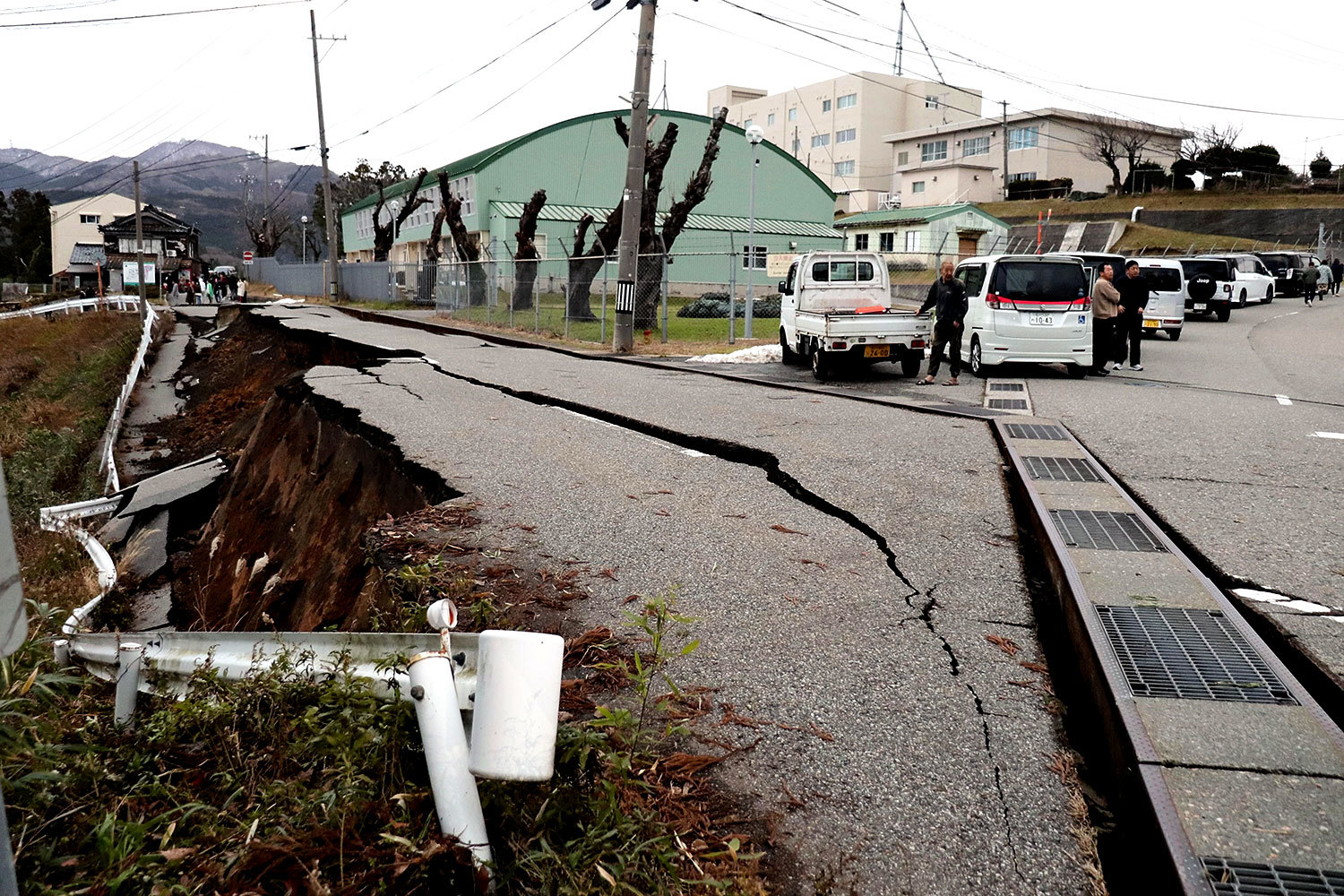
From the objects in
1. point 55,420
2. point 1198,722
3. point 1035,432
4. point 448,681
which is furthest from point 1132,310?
point 55,420

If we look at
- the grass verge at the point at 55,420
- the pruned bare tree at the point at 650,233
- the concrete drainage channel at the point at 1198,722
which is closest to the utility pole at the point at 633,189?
the pruned bare tree at the point at 650,233

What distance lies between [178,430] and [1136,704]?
1957 cm

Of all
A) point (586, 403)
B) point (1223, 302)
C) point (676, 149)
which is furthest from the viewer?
point (676, 149)

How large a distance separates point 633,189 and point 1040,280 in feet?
28.6

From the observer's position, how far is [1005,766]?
326 cm

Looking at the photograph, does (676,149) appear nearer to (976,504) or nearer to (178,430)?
(178,430)

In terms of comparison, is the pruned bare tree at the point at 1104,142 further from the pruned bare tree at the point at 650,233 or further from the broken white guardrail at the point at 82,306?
the broken white guardrail at the point at 82,306

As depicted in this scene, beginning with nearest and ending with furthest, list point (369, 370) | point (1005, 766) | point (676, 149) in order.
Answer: point (1005, 766) → point (369, 370) → point (676, 149)

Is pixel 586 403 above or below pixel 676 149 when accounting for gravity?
below

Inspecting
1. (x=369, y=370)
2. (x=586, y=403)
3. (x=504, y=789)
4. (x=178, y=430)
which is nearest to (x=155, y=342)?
(x=178, y=430)

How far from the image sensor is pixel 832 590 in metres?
5.06

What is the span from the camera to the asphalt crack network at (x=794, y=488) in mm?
3395

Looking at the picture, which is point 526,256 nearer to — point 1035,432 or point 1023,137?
point 1035,432

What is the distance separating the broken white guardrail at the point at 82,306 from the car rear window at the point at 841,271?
36.1 m
